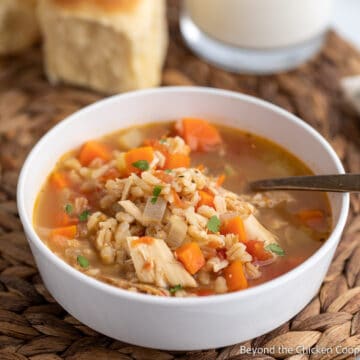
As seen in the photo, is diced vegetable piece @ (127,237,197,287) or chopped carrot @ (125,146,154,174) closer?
diced vegetable piece @ (127,237,197,287)

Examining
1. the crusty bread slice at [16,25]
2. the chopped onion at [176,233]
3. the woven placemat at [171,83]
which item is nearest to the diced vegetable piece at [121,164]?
the chopped onion at [176,233]

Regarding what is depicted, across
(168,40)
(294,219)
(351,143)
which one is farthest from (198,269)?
(168,40)

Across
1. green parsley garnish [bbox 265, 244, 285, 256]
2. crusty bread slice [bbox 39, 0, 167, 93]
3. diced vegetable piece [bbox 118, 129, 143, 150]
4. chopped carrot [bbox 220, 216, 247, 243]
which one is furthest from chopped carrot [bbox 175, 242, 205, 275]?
crusty bread slice [bbox 39, 0, 167, 93]

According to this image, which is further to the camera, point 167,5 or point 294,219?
point 167,5

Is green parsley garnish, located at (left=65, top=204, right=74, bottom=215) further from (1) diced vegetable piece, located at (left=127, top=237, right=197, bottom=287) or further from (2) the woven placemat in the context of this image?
(1) diced vegetable piece, located at (left=127, top=237, right=197, bottom=287)

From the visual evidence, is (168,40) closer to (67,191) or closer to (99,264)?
(67,191)

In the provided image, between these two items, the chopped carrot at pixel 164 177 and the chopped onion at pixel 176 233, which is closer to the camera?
the chopped onion at pixel 176 233

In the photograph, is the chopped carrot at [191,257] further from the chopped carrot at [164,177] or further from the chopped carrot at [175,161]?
the chopped carrot at [175,161]
